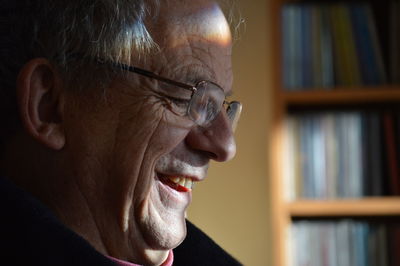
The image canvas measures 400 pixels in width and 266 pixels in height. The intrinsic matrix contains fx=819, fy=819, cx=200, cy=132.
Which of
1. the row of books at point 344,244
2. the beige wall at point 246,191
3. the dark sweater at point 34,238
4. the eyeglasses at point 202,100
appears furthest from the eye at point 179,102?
the beige wall at point 246,191

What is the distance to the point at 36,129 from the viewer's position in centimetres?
104

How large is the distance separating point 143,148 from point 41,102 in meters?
0.14

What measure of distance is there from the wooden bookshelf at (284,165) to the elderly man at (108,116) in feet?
4.51

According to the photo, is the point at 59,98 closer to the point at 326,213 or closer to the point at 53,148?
the point at 53,148

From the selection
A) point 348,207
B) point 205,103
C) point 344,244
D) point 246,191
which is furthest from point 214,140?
point 246,191

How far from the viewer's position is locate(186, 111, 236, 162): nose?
111 cm

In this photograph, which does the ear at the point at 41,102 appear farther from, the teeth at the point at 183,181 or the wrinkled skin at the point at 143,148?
the teeth at the point at 183,181

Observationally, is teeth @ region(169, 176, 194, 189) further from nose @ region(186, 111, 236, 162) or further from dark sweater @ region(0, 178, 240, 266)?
dark sweater @ region(0, 178, 240, 266)

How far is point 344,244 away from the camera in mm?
2537

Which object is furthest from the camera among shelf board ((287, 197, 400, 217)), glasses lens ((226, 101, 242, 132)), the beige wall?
the beige wall

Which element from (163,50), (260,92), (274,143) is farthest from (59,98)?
(260,92)

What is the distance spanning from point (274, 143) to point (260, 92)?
36cm

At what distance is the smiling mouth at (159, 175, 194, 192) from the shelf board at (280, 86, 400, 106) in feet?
4.54

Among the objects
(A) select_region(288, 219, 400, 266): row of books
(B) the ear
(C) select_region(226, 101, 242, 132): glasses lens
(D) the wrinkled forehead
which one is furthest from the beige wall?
(B) the ear
